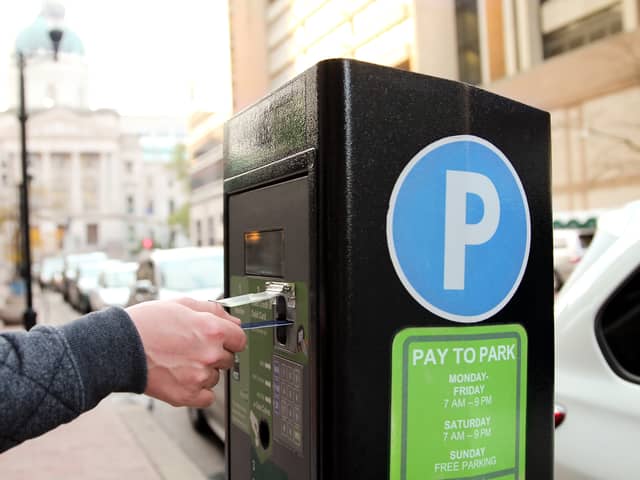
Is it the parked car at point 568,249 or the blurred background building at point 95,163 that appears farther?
the blurred background building at point 95,163

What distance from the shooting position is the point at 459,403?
1589 millimetres

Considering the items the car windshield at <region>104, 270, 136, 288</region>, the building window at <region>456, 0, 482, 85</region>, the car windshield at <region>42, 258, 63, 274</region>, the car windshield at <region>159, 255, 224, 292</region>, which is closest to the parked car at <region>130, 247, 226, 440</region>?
the car windshield at <region>159, 255, 224, 292</region>

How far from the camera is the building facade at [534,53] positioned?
1686 centimetres

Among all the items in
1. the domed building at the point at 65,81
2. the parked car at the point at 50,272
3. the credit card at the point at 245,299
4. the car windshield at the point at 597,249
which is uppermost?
the domed building at the point at 65,81

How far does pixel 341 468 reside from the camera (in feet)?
4.89

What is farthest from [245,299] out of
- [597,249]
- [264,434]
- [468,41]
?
[468,41]

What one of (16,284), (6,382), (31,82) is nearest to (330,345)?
(6,382)

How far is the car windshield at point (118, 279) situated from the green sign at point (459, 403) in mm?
17285

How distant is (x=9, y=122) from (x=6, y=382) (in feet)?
215

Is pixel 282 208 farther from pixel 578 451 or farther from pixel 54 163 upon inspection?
pixel 54 163

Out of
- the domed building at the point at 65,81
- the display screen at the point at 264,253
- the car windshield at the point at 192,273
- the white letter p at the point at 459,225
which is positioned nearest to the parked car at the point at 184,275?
the car windshield at the point at 192,273

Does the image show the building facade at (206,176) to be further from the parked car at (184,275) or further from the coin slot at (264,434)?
the coin slot at (264,434)

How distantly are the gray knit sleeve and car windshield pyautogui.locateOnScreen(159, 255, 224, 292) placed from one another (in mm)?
7647

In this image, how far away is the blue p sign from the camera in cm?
154
